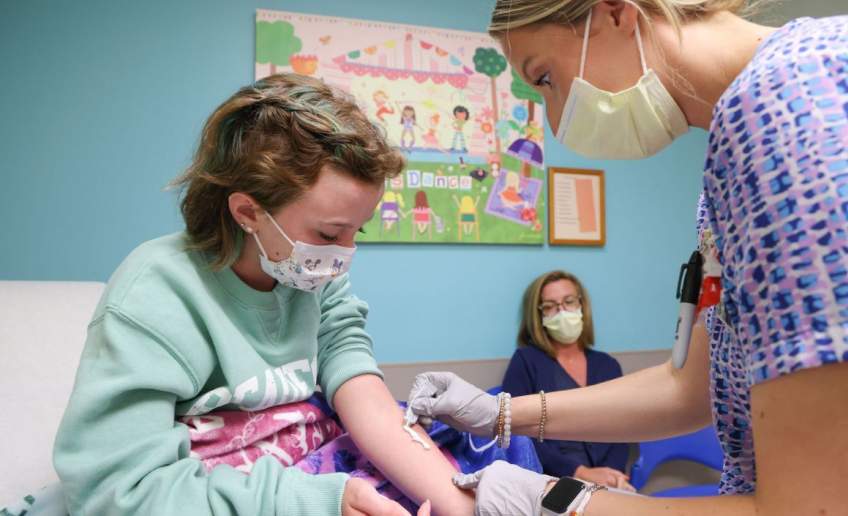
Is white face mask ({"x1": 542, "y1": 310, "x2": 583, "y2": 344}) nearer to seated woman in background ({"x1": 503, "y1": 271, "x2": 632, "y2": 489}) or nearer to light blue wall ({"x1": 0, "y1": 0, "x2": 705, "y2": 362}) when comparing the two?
seated woman in background ({"x1": 503, "y1": 271, "x2": 632, "y2": 489})

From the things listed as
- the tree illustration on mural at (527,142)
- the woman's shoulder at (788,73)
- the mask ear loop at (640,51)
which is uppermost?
the tree illustration on mural at (527,142)

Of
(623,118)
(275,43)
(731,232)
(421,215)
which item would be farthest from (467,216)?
(731,232)

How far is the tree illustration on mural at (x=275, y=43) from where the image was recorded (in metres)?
2.25

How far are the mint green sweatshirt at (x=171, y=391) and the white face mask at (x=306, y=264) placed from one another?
60mm

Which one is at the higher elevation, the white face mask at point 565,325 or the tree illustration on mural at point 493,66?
the tree illustration on mural at point 493,66

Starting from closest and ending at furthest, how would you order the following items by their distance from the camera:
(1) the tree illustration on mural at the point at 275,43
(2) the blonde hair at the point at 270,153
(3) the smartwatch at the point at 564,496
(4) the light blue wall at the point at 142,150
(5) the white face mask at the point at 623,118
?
(3) the smartwatch at the point at 564,496, (5) the white face mask at the point at 623,118, (2) the blonde hair at the point at 270,153, (4) the light blue wall at the point at 142,150, (1) the tree illustration on mural at the point at 275,43

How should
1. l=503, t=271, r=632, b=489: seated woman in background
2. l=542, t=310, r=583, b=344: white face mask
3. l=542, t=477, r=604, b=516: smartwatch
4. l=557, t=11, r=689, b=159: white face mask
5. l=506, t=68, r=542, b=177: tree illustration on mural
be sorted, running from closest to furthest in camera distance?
1. l=542, t=477, r=604, b=516: smartwatch
2. l=557, t=11, r=689, b=159: white face mask
3. l=503, t=271, r=632, b=489: seated woman in background
4. l=542, t=310, r=583, b=344: white face mask
5. l=506, t=68, r=542, b=177: tree illustration on mural

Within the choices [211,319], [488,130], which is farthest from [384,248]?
[211,319]

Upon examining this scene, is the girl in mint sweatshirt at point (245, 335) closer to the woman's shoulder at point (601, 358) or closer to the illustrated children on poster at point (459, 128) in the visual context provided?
the illustrated children on poster at point (459, 128)

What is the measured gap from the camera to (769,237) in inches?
23.4

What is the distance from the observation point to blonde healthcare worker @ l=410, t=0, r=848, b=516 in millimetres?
562

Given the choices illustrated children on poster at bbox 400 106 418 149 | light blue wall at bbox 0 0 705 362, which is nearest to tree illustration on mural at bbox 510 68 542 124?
light blue wall at bbox 0 0 705 362

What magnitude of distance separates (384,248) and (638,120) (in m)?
1.56

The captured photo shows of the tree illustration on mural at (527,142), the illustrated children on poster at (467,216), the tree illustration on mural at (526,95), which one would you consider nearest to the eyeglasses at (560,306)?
the illustrated children on poster at (467,216)
